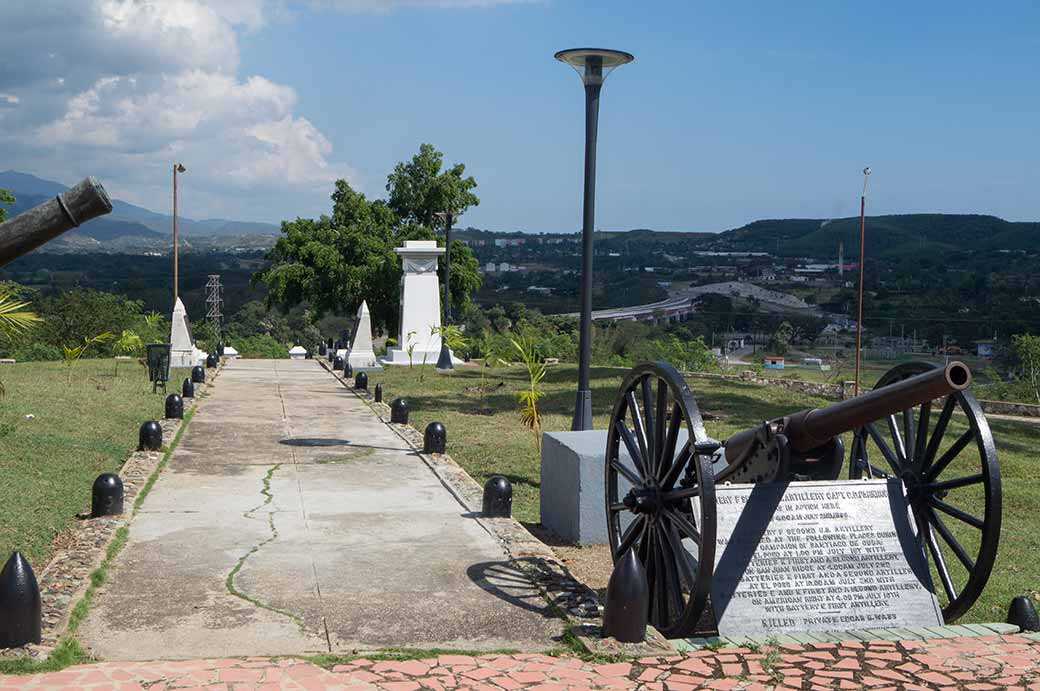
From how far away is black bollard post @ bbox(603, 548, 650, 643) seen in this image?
4.95 meters

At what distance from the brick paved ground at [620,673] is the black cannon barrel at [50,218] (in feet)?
6.30

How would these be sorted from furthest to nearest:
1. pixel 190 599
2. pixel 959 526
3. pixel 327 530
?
pixel 959 526, pixel 327 530, pixel 190 599

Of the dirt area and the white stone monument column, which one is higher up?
the white stone monument column

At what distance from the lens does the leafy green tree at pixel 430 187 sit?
4053cm

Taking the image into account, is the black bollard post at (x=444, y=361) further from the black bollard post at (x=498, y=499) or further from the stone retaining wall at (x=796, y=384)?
the black bollard post at (x=498, y=499)

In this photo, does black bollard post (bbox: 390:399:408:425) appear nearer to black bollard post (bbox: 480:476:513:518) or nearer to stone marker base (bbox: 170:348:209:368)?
black bollard post (bbox: 480:476:513:518)

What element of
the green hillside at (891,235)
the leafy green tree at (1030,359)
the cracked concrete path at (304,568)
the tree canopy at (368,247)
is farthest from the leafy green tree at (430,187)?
the green hillside at (891,235)

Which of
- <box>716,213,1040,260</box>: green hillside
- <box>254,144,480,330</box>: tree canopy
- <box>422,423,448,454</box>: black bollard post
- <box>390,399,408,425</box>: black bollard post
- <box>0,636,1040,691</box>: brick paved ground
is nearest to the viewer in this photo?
<box>0,636,1040,691</box>: brick paved ground

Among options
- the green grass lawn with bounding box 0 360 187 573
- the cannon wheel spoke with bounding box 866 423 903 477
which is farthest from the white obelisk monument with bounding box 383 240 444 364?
the cannon wheel spoke with bounding box 866 423 903 477

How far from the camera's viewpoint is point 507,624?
17.7ft

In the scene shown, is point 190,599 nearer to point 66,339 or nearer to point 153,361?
point 153,361

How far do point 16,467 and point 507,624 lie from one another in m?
6.20

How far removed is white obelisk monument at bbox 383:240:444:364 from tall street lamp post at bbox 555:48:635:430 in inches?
682

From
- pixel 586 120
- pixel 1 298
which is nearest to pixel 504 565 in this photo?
pixel 586 120
